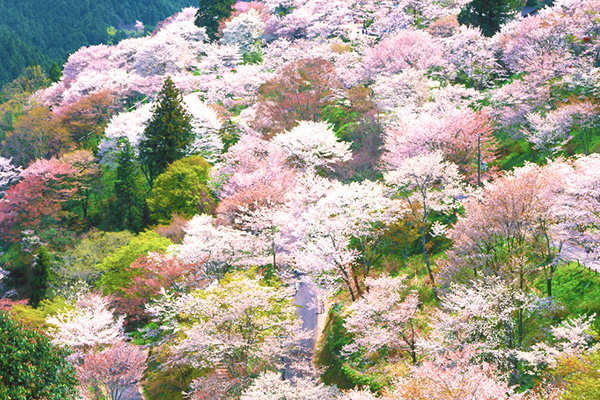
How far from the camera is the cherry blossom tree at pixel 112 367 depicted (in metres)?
28.7

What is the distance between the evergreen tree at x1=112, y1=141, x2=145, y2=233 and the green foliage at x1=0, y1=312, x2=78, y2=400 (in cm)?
3137

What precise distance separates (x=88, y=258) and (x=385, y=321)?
31252 mm

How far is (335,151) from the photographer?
40.8m

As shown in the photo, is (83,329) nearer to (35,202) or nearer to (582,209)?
(35,202)

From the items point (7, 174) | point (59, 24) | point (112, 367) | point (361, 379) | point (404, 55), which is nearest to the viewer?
point (361, 379)

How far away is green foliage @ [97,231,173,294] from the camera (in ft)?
122

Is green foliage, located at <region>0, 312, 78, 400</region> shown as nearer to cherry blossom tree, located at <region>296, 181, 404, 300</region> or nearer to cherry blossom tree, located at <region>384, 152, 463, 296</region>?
cherry blossom tree, located at <region>296, 181, 404, 300</region>

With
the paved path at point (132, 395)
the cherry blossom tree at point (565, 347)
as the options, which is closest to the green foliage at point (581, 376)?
the cherry blossom tree at point (565, 347)

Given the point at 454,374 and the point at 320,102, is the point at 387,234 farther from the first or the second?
the point at 320,102

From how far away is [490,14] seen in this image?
180 feet

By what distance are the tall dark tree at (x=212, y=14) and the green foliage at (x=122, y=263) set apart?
218 ft

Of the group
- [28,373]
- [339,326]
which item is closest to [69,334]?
[28,373]

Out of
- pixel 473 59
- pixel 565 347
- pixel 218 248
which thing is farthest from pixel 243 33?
pixel 565 347

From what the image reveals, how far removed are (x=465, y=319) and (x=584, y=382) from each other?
691cm
